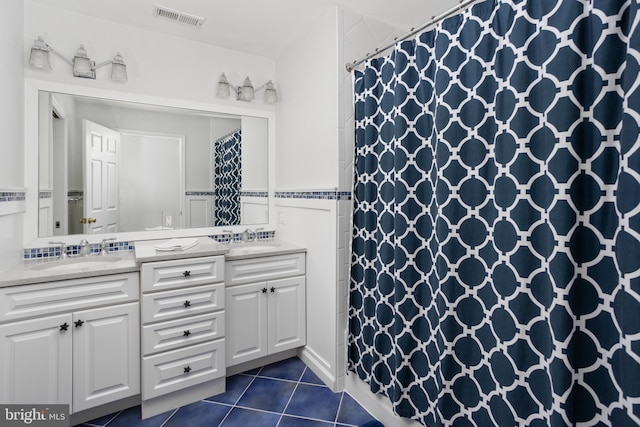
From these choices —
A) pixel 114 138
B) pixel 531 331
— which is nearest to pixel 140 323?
pixel 114 138

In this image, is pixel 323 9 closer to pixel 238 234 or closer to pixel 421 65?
pixel 421 65

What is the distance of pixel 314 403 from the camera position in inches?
76.9

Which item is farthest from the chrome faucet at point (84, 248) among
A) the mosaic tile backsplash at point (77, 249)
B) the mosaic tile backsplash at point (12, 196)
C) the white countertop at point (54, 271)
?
the mosaic tile backsplash at point (12, 196)

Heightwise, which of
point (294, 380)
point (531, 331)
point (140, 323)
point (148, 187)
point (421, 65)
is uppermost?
point (421, 65)

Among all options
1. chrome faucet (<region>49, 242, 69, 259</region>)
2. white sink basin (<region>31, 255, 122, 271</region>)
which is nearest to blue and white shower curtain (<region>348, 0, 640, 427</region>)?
white sink basin (<region>31, 255, 122, 271</region>)

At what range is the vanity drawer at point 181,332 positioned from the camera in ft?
5.90

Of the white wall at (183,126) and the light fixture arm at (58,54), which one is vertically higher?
the light fixture arm at (58,54)

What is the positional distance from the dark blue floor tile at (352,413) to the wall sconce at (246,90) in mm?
2295

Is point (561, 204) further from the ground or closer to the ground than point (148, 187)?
closer to the ground

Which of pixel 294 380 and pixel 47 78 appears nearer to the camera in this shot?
pixel 47 78

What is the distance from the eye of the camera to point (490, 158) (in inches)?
48.4

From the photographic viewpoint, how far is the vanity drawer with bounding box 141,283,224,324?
179cm

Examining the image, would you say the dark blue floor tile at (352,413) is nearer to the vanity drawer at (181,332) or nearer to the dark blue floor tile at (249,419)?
the dark blue floor tile at (249,419)

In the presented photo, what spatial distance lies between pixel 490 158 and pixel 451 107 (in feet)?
0.92
